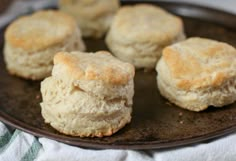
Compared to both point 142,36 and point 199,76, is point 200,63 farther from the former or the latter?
point 142,36

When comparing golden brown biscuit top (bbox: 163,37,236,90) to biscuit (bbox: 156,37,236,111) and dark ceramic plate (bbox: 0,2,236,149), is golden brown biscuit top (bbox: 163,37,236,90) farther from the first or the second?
dark ceramic plate (bbox: 0,2,236,149)

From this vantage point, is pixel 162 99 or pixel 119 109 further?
pixel 162 99

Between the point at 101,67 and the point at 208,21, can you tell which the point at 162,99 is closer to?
the point at 101,67

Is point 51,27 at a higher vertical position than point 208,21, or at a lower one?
higher

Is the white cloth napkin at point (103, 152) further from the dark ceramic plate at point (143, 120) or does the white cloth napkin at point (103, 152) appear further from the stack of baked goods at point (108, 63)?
the stack of baked goods at point (108, 63)

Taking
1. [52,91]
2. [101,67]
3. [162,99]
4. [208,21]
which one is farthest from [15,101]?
[208,21]

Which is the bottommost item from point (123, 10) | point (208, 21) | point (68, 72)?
point (208, 21)

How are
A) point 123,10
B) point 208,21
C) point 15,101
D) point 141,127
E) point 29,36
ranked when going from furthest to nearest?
point 208,21 → point 123,10 → point 29,36 → point 15,101 → point 141,127
